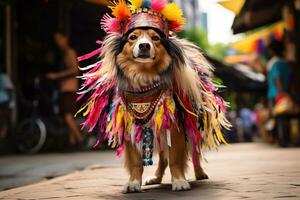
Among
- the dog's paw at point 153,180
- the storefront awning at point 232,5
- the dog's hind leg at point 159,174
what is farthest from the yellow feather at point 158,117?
the storefront awning at point 232,5

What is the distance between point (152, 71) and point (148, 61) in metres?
0.13

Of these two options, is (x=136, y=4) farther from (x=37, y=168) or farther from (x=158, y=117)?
(x=37, y=168)

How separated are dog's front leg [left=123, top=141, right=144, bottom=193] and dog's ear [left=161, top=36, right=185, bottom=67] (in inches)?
26.6

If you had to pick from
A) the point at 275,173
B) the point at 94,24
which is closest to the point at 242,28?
the point at 94,24

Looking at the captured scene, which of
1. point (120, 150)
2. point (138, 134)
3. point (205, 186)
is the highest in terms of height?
point (138, 134)

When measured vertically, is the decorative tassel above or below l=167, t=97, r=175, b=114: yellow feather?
above

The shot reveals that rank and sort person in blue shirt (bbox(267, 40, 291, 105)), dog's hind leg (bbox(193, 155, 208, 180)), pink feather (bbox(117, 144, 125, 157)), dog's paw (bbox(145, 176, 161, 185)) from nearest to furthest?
pink feather (bbox(117, 144, 125, 157))
dog's paw (bbox(145, 176, 161, 185))
dog's hind leg (bbox(193, 155, 208, 180))
person in blue shirt (bbox(267, 40, 291, 105))

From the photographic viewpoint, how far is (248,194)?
3.99 meters

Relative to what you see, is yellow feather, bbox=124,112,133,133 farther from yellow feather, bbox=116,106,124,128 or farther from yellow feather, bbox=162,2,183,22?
yellow feather, bbox=162,2,183,22

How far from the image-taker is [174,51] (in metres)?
4.55

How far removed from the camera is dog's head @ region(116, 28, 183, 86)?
4461 mm

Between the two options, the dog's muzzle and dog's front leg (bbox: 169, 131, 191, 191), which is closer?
the dog's muzzle

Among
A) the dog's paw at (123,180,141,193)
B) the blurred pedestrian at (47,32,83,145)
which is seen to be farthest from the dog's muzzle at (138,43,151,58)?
the blurred pedestrian at (47,32,83,145)

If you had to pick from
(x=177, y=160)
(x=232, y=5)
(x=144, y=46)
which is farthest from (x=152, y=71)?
(x=232, y=5)
